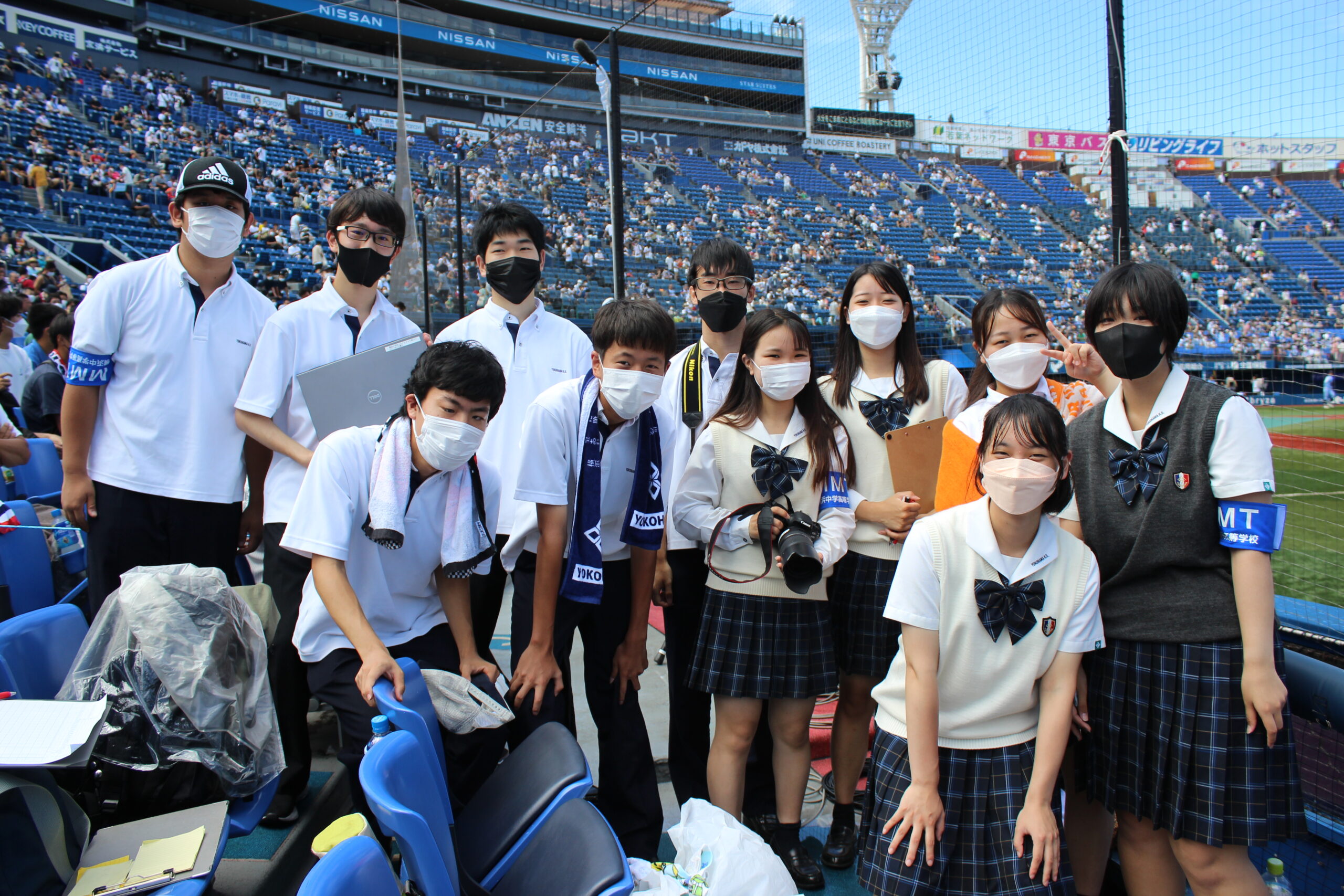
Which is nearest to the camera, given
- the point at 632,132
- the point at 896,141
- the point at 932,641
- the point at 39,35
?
the point at 932,641

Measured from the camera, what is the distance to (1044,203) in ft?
112

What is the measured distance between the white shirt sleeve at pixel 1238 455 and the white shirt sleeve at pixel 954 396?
80 centimetres

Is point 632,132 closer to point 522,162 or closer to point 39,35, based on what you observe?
point 522,162

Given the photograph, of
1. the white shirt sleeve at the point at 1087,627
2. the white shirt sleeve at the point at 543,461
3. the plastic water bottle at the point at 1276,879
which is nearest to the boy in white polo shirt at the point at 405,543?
the white shirt sleeve at the point at 543,461

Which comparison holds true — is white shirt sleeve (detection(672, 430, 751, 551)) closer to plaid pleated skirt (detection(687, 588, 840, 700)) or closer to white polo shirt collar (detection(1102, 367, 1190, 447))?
plaid pleated skirt (detection(687, 588, 840, 700))

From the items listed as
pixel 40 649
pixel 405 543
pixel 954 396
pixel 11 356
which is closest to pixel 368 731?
pixel 405 543

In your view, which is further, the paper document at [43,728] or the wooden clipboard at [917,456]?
the wooden clipboard at [917,456]

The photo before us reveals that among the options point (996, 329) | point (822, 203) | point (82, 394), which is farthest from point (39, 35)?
point (996, 329)

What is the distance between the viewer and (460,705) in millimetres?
1806

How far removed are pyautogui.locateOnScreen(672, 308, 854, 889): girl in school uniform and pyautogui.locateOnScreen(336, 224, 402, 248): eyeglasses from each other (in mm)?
1263

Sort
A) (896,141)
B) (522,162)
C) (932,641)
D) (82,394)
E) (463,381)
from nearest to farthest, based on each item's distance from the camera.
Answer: (932,641) < (463,381) < (82,394) < (522,162) < (896,141)

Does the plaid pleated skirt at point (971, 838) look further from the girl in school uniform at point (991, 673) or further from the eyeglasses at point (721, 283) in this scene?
the eyeglasses at point (721, 283)

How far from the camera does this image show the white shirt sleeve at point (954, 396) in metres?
2.42

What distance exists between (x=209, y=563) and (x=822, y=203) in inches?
1229
